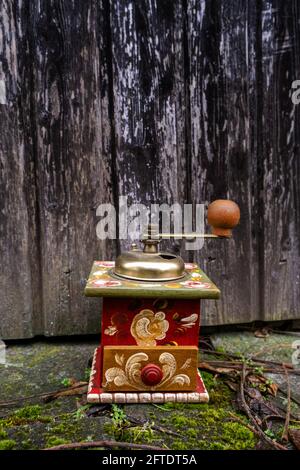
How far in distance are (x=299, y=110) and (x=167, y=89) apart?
51cm

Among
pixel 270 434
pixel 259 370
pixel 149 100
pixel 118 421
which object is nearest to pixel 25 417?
pixel 118 421

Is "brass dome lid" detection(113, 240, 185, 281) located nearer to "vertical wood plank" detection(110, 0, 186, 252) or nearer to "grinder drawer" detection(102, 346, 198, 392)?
"grinder drawer" detection(102, 346, 198, 392)

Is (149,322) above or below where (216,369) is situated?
above

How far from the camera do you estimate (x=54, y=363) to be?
1312 mm

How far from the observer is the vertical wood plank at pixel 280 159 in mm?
1438

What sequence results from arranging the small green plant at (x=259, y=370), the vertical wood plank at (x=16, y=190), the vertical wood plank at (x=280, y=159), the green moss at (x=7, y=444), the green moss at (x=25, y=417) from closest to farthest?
the green moss at (x=7, y=444), the green moss at (x=25, y=417), the small green plant at (x=259, y=370), the vertical wood plank at (x=16, y=190), the vertical wood plank at (x=280, y=159)

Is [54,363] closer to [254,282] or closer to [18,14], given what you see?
[254,282]

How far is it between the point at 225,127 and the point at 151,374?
0.91 meters

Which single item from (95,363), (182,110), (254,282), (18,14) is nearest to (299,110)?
(182,110)

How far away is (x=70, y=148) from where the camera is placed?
1386 millimetres

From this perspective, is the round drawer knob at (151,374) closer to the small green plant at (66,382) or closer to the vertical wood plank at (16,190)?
the small green plant at (66,382)

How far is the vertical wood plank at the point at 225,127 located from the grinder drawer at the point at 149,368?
476 mm

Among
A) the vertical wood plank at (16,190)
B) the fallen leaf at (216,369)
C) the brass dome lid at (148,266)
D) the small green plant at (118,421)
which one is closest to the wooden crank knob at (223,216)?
the brass dome lid at (148,266)

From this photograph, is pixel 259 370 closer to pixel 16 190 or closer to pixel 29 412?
pixel 29 412
